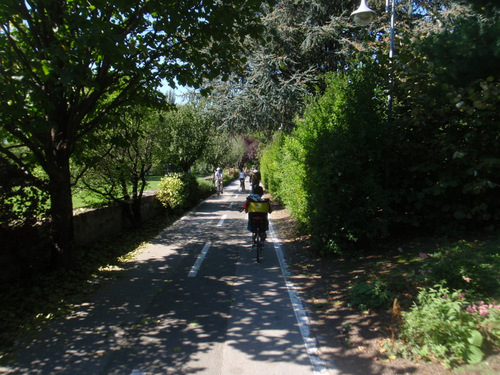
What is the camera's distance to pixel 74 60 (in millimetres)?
5137

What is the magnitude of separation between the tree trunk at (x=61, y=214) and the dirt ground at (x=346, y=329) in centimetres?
439

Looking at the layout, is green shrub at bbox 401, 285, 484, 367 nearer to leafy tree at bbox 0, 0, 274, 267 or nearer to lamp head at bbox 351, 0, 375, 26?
leafy tree at bbox 0, 0, 274, 267

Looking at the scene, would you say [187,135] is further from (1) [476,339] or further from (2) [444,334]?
(1) [476,339]

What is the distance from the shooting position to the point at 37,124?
16.8 feet

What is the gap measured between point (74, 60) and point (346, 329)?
537cm

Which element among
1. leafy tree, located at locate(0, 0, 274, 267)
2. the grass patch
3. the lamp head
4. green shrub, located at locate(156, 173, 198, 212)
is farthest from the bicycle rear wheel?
green shrub, located at locate(156, 173, 198, 212)

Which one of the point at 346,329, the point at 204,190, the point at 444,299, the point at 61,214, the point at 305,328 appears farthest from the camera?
the point at 204,190

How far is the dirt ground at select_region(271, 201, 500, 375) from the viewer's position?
127 inches

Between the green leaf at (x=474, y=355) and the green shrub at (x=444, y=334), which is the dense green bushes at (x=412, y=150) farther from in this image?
the green leaf at (x=474, y=355)

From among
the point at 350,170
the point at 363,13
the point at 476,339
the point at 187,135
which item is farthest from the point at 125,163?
the point at 476,339

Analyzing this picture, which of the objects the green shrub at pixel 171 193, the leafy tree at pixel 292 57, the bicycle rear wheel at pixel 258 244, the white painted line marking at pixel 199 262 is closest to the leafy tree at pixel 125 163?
the green shrub at pixel 171 193

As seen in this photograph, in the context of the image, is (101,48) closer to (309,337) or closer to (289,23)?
(309,337)

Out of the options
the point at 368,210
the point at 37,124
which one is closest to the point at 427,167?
the point at 368,210

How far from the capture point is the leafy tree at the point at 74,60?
4.91 metres
